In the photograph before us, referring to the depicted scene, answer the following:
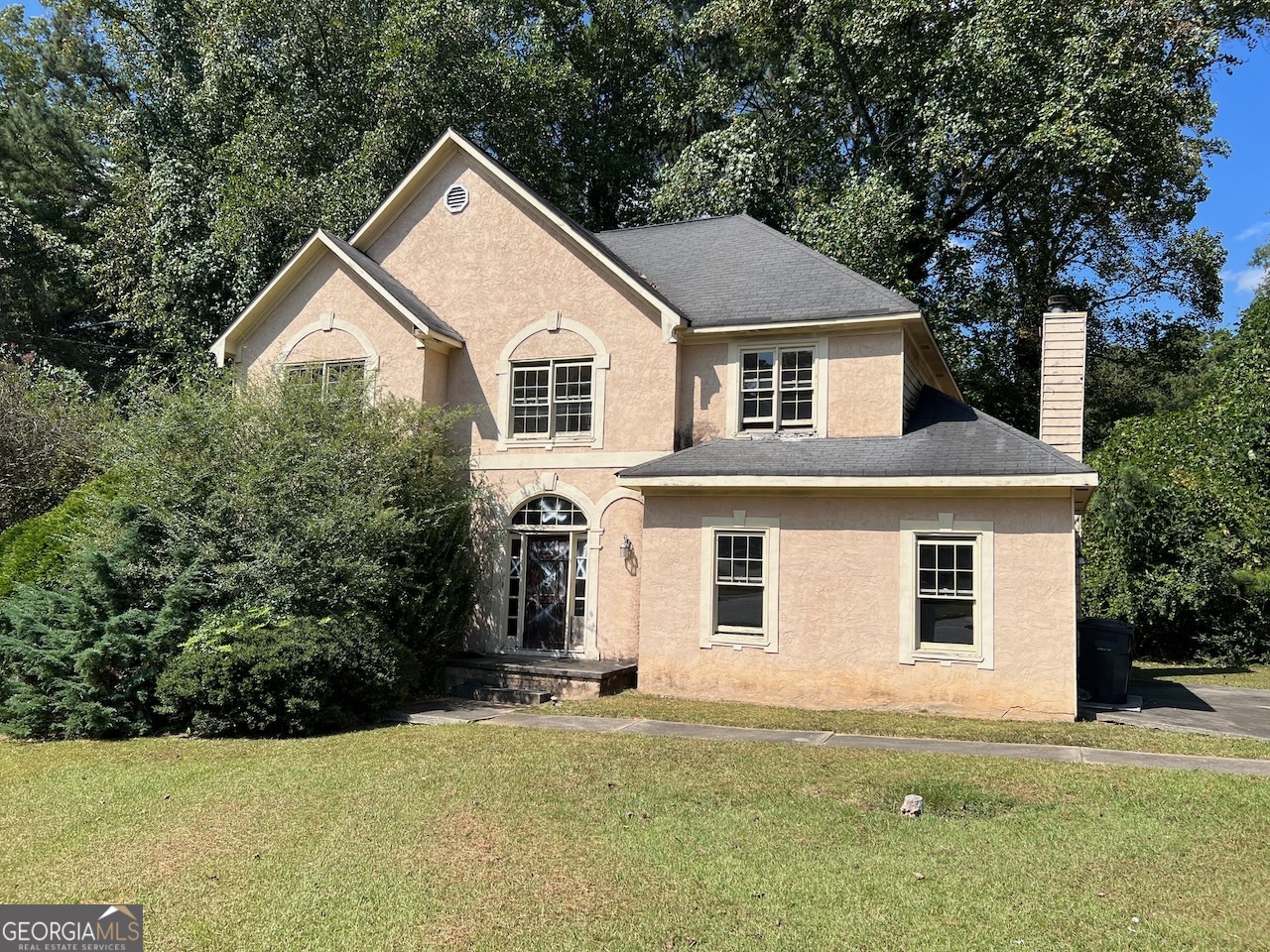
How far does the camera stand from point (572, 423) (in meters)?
16.3

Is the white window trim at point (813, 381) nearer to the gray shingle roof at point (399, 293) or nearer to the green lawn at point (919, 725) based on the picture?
the green lawn at point (919, 725)

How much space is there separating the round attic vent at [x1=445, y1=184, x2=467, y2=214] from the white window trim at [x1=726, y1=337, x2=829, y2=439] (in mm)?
6149

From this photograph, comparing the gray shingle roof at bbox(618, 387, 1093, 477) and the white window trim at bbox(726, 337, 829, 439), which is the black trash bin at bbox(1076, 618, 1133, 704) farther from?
the white window trim at bbox(726, 337, 829, 439)

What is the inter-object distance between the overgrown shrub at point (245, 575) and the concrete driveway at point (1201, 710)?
1016 cm

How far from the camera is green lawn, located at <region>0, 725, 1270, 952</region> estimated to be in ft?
17.3

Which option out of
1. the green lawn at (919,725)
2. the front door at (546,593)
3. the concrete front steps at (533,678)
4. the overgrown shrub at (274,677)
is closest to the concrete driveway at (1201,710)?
the green lawn at (919,725)

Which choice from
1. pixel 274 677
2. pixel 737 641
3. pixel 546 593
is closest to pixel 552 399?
pixel 546 593

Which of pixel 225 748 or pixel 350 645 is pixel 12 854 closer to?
pixel 225 748

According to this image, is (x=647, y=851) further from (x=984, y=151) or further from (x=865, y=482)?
(x=984, y=151)

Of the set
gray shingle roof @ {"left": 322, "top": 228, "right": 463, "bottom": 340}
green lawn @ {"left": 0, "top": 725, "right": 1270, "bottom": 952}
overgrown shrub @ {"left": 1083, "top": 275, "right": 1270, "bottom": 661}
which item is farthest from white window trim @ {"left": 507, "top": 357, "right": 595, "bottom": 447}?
overgrown shrub @ {"left": 1083, "top": 275, "right": 1270, "bottom": 661}

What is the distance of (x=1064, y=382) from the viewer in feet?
49.3

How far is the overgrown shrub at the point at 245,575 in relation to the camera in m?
11.4

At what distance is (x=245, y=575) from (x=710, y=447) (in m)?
7.38

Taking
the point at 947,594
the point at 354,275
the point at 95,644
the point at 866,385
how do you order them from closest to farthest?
the point at 95,644 → the point at 947,594 → the point at 866,385 → the point at 354,275
